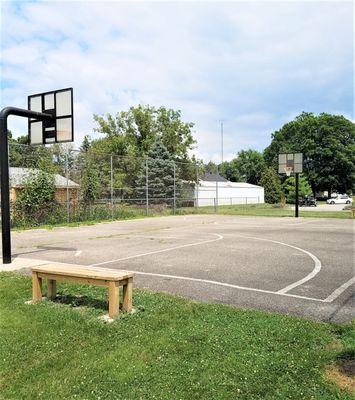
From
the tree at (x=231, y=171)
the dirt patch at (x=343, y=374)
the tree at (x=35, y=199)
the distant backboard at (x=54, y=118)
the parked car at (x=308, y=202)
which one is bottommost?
the parked car at (x=308, y=202)

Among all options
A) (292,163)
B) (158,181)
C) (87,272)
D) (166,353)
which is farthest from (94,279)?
(292,163)

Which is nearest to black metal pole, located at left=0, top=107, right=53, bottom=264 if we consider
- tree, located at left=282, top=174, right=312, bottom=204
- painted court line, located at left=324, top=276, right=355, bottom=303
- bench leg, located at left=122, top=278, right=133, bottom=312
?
bench leg, located at left=122, top=278, right=133, bottom=312

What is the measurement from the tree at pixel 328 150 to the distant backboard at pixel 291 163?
144 feet

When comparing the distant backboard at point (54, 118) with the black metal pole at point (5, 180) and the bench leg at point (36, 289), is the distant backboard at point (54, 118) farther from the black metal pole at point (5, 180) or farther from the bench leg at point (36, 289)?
the bench leg at point (36, 289)

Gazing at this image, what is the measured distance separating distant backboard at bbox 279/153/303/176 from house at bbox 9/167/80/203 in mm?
15822

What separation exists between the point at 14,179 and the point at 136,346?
47.5ft

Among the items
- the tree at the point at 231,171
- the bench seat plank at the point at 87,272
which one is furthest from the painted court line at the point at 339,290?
the tree at the point at 231,171

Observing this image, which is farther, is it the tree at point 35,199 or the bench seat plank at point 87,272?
the tree at point 35,199

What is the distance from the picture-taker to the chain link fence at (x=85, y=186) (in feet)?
56.6

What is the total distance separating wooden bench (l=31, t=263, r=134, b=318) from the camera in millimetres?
4910

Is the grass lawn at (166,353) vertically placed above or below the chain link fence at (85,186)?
below

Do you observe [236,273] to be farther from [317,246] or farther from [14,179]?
[14,179]

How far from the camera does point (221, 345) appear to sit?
13.2 feet

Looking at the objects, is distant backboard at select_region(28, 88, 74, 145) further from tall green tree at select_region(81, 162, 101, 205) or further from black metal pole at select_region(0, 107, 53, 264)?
tall green tree at select_region(81, 162, 101, 205)
